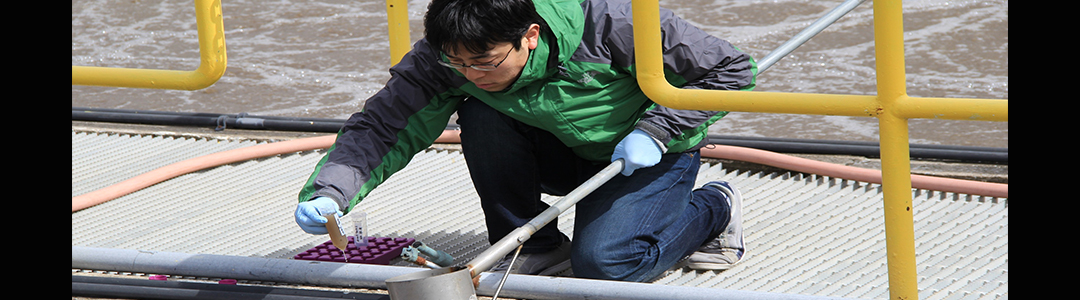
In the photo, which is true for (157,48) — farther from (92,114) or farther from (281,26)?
(92,114)

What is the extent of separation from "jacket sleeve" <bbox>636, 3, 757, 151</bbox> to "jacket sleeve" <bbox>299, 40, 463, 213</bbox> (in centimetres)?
37

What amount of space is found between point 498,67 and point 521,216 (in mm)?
394

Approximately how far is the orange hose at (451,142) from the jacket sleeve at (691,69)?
28.4 inches

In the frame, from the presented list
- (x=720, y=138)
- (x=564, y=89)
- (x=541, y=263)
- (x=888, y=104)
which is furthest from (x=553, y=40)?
(x=720, y=138)

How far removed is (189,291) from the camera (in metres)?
1.71

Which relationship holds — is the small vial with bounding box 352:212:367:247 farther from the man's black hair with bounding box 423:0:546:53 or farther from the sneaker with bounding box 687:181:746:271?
the sneaker with bounding box 687:181:746:271

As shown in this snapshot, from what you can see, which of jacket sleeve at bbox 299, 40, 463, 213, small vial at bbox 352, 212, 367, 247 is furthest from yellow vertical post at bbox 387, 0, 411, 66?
small vial at bbox 352, 212, 367, 247

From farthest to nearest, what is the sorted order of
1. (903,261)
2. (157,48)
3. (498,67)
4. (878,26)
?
1. (157,48)
2. (498,67)
3. (903,261)
4. (878,26)

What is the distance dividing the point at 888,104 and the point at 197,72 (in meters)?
1.10

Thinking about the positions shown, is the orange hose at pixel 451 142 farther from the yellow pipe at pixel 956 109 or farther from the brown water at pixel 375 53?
the brown water at pixel 375 53

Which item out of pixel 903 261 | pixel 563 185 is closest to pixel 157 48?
pixel 563 185

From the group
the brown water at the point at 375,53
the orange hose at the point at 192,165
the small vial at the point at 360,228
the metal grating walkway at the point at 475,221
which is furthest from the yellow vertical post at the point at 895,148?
the brown water at the point at 375,53

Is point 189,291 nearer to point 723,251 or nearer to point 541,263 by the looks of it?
point 541,263

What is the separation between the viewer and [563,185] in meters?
2.04
